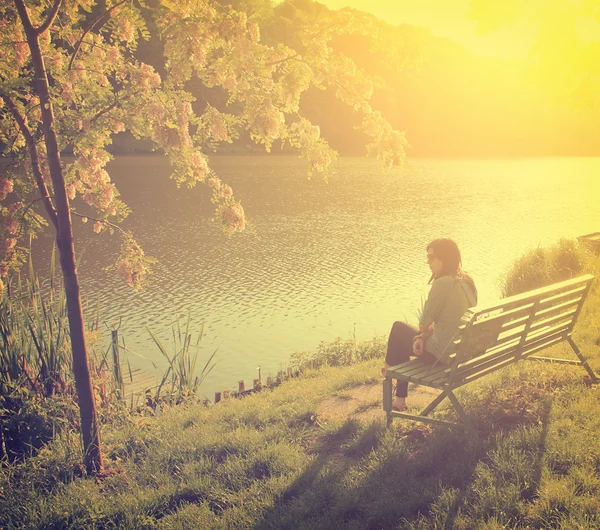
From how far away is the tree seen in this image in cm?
554

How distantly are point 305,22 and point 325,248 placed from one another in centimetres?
2053

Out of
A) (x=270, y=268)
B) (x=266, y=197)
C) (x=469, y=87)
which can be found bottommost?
(x=270, y=268)

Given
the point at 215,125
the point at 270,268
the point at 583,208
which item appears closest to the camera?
the point at 215,125

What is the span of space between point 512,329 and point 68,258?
4337 millimetres

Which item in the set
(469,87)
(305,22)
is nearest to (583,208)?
(305,22)

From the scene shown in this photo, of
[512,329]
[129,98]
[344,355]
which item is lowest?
[344,355]

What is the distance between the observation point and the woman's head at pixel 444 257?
19.0 ft

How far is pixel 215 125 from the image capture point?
624 cm

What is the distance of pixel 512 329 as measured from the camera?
5.97 metres

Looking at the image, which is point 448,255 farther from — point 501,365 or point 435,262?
point 501,365

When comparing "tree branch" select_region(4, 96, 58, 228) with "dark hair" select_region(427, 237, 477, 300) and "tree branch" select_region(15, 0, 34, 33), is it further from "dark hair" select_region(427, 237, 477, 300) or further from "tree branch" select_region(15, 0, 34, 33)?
"dark hair" select_region(427, 237, 477, 300)

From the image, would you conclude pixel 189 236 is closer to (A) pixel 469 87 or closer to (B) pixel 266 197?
(B) pixel 266 197

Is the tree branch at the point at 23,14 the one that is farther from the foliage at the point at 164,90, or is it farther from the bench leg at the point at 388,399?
the bench leg at the point at 388,399

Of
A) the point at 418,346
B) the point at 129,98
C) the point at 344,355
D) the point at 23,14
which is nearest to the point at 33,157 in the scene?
the point at 129,98
